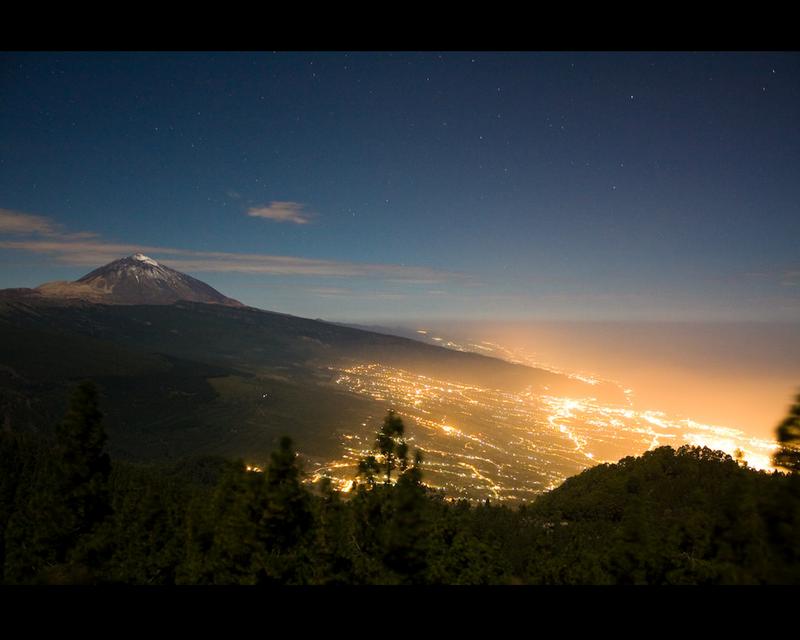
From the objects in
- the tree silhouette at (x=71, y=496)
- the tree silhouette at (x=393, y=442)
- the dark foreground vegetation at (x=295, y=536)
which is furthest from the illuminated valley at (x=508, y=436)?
the tree silhouette at (x=393, y=442)

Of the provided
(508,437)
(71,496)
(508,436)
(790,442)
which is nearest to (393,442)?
(790,442)

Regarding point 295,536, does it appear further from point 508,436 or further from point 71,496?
point 508,436

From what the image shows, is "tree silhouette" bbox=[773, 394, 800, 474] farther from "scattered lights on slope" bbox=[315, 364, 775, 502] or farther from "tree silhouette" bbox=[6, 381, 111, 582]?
"scattered lights on slope" bbox=[315, 364, 775, 502]

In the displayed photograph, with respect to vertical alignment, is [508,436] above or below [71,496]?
below

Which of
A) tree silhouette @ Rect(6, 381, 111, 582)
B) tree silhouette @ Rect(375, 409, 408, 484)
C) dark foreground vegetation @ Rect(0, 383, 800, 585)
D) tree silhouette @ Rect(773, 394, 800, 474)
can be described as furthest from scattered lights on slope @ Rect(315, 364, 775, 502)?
tree silhouette @ Rect(773, 394, 800, 474)

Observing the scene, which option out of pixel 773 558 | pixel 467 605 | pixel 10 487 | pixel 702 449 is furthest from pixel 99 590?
pixel 702 449

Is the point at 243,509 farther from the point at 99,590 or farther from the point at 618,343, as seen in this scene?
the point at 618,343
